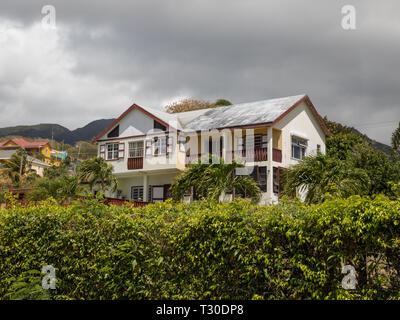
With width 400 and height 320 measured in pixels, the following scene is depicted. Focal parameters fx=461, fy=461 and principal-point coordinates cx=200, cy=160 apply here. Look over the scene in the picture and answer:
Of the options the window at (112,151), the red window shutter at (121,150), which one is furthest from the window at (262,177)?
the window at (112,151)

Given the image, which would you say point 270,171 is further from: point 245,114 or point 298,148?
point 245,114

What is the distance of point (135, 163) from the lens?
1377 inches

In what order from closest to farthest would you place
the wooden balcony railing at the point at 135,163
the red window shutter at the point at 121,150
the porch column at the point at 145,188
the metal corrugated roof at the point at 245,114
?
the metal corrugated roof at the point at 245,114
the wooden balcony railing at the point at 135,163
the porch column at the point at 145,188
the red window shutter at the point at 121,150

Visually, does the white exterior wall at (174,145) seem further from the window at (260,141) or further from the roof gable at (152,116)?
the window at (260,141)

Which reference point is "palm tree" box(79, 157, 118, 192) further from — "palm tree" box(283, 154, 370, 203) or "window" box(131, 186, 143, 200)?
"palm tree" box(283, 154, 370, 203)

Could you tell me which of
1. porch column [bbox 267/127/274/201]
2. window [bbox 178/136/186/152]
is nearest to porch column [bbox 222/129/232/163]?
porch column [bbox 267/127/274/201]

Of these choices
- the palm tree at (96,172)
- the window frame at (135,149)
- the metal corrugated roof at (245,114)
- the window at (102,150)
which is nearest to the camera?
the palm tree at (96,172)

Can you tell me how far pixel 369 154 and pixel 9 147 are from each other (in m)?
72.0

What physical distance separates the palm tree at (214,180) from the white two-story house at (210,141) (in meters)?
5.38

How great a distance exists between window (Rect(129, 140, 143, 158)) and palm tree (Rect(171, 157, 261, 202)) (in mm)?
12851

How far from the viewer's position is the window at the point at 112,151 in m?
36.4

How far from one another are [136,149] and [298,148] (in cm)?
1221
